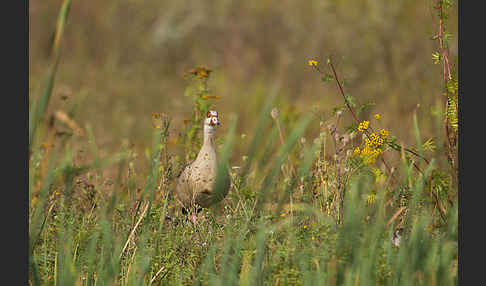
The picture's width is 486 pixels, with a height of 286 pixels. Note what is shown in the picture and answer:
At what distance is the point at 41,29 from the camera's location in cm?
1049

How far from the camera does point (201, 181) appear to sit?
12.2ft

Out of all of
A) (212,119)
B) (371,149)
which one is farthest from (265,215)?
(212,119)

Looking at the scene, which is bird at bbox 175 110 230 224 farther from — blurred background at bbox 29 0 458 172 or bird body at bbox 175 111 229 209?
blurred background at bbox 29 0 458 172

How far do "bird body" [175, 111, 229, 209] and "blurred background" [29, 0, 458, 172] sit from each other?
2.90m

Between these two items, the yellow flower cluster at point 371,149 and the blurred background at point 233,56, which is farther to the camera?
the blurred background at point 233,56

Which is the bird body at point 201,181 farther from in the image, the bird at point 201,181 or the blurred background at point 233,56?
the blurred background at point 233,56

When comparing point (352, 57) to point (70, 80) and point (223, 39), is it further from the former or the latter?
point (70, 80)

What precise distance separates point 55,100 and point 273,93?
6.03 m

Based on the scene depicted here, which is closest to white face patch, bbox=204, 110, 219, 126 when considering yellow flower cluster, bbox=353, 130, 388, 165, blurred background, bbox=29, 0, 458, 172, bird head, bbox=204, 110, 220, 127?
bird head, bbox=204, 110, 220, 127

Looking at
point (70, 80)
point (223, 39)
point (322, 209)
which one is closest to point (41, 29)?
point (70, 80)

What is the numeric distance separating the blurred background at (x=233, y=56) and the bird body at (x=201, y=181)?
2904mm

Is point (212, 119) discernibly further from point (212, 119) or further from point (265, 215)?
point (265, 215)

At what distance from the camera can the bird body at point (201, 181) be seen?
12.1ft

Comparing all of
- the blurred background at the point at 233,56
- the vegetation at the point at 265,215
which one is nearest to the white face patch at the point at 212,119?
the vegetation at the point at 265,215
